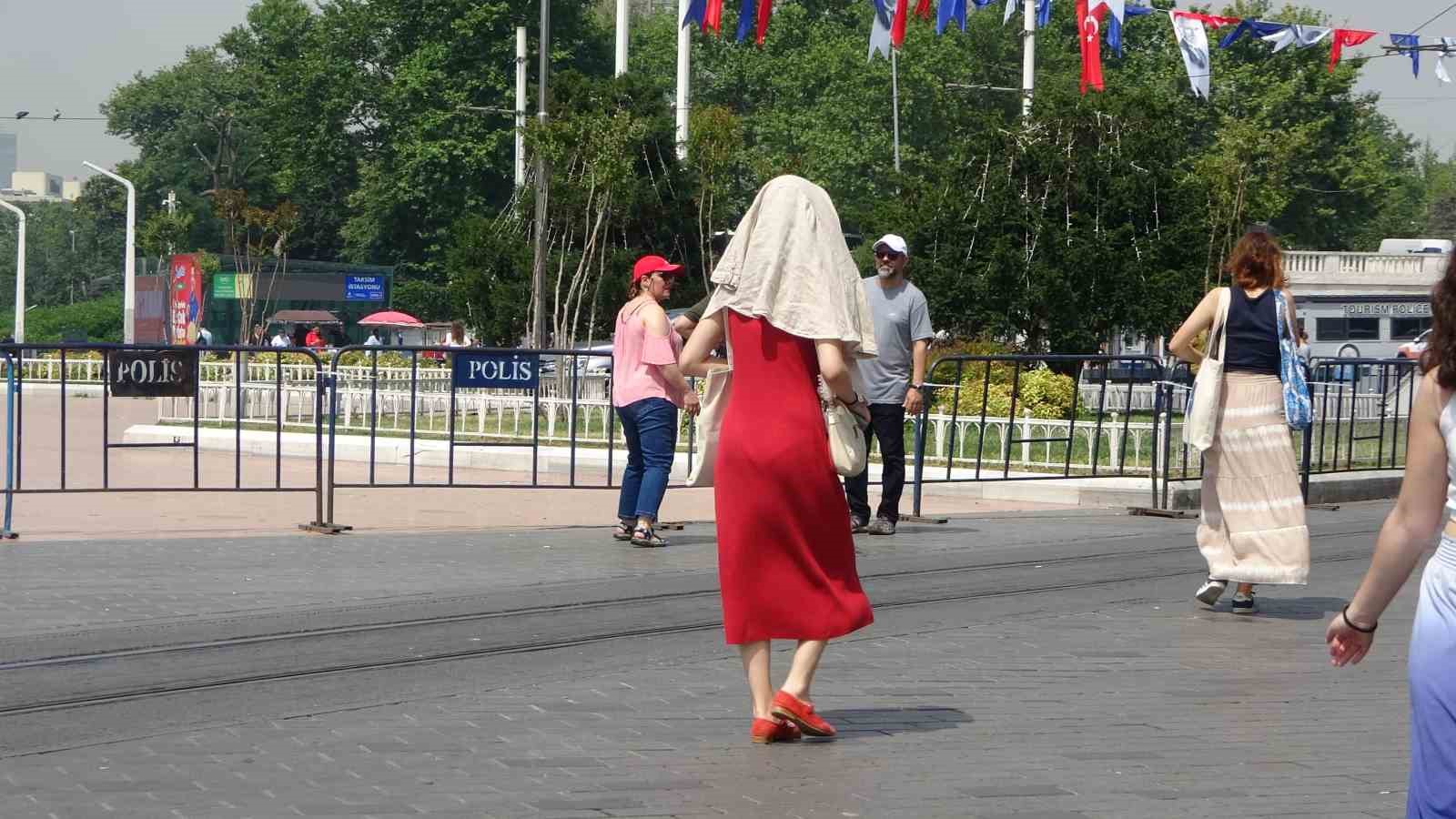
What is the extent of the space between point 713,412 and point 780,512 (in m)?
0.61

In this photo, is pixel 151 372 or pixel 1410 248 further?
pixel 1410 248

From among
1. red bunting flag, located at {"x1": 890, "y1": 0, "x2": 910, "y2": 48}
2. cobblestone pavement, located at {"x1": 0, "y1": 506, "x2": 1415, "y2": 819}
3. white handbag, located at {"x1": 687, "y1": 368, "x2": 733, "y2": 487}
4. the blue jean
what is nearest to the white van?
red bunting flag, located at {"x1": 890, "y1": 0, "x2": 910, "y2": 48}

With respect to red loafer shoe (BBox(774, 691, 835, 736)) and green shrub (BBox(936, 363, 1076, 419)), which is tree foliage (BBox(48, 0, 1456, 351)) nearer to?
green shrub (BBox(936, 363, 1076, 419))

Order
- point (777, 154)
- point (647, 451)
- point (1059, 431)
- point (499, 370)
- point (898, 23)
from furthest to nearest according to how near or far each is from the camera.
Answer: point (777, 154) < point (898, 23) < point (1059, 431) < point (499, 370) < point (647, 451)

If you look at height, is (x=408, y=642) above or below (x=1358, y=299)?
below

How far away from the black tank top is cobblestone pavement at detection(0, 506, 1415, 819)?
1.47 m

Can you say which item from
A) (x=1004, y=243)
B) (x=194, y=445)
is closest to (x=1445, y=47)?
(x=1004, y=243)

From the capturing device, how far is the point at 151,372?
11.8 m

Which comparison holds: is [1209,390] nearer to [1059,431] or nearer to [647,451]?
[647,451]

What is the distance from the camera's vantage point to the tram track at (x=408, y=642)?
6727 mm

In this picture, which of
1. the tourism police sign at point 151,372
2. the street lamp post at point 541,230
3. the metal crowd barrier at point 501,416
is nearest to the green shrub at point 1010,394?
the metal crowd barrier at point 501,416

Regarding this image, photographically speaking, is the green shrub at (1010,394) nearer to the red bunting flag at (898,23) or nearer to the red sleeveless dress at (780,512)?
the red bunting flag at (898,23)

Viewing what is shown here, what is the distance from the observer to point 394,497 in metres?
15.0

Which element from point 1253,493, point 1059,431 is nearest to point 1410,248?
point 1059,431
